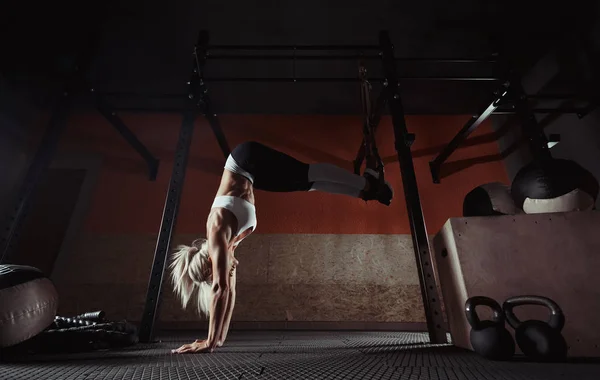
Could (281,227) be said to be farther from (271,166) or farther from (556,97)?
(556,97)

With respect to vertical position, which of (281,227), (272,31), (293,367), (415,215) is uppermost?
(272,31)

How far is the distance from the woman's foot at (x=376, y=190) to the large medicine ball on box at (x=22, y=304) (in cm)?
245

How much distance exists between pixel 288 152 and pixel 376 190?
3.19 meters

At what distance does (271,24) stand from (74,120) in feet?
14.6

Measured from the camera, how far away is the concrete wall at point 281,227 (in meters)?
4.52

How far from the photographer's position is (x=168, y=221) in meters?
3.10

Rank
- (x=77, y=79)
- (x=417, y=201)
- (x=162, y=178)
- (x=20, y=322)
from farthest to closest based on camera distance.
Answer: (x=162, y=178) → (x=77, y=79) → (x=417, y=201) → (x=20, y=322)

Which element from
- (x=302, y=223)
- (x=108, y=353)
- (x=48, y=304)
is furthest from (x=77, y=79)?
(x=302, y=223)

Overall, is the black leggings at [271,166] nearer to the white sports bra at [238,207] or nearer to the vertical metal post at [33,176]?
the white sports bra at [238,207]

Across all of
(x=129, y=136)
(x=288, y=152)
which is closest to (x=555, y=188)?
(x=288, y=152)

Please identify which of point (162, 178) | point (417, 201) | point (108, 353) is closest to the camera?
point (108, 353)

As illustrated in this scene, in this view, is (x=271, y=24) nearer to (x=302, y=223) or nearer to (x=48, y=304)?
(x=302, y=223)

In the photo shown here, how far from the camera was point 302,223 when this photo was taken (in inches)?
201

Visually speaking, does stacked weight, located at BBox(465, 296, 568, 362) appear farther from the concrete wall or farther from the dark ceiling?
the dark ceiling
